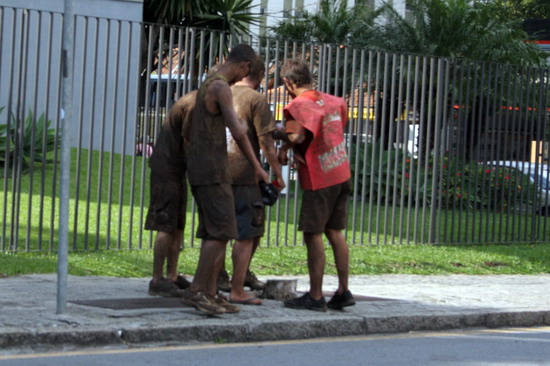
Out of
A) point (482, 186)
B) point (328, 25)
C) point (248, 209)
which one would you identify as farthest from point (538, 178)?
point (328, 25)

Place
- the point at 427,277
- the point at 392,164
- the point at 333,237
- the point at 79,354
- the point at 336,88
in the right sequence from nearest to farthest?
the point at 79,354, the point at 333,237, the point at 427,277, the point at 336,88, the point at 392,164

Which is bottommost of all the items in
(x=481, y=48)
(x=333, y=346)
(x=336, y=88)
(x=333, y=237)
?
(x=333, y=346)

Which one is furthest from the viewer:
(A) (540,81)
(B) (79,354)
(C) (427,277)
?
(A) (540,81)

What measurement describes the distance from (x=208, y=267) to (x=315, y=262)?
881 millimetres

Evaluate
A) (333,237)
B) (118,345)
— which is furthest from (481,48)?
(118,345)

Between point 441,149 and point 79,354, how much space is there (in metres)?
7.92

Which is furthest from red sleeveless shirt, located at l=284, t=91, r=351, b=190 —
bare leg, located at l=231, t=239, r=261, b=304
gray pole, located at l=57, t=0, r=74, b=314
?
gray pole, located at l=57, t=0, r=74, b=314

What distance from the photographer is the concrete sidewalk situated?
6.76 meters

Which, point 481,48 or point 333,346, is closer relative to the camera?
point 333,346

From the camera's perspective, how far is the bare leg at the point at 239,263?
7945mm

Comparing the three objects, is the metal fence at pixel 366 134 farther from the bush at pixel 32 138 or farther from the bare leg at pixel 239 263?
the bare leg at pixel 239 263

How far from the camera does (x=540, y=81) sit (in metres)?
14.4

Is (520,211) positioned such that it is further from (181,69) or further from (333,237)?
(333,237)

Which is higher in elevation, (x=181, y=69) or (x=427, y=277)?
(x=181, y=69)
